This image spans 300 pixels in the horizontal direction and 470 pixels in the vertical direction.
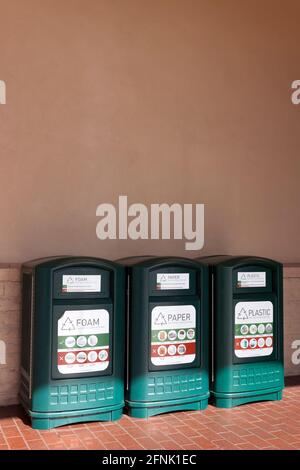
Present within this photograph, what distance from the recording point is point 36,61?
479 centimetres

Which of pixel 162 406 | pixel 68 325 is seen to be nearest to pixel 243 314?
pixel 162 406

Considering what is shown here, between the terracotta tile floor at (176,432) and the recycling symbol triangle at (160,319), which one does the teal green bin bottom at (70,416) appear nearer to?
the terracotta tile floor at (176,432)

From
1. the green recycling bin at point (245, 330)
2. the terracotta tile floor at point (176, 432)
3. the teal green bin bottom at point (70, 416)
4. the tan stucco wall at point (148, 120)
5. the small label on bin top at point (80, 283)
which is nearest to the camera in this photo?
the terracotta tile floor at point (176, 432)

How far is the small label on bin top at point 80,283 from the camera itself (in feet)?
13.1

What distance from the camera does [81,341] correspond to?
405cm

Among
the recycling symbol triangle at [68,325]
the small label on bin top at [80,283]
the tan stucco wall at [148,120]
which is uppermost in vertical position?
the tan stucco wall at [148,120]

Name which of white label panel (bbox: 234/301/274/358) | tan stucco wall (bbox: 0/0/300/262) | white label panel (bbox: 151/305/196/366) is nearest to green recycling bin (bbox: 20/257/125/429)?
white label panel (bbox: 151/305/196/366)

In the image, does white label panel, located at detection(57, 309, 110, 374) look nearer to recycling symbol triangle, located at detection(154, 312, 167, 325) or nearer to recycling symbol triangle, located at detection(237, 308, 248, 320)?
recycling symbol triangle, located at detection(154, 312, 167, 325)

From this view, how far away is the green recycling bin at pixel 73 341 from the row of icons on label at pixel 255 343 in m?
1.06

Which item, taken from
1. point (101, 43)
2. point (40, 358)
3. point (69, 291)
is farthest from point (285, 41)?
point (40, 358)

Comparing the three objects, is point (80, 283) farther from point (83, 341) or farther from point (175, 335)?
point (175, 335)

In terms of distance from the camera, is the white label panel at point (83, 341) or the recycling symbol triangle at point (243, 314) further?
the recycling symbol triangle at point (243, 314)

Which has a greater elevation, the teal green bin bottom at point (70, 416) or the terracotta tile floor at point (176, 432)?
the teal green bin bottom at point (70, 416)

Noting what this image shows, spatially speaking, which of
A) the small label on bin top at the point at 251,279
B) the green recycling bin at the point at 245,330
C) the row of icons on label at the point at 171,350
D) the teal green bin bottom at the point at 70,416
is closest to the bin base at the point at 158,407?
the teal green bin bottom at the point at 70,416
